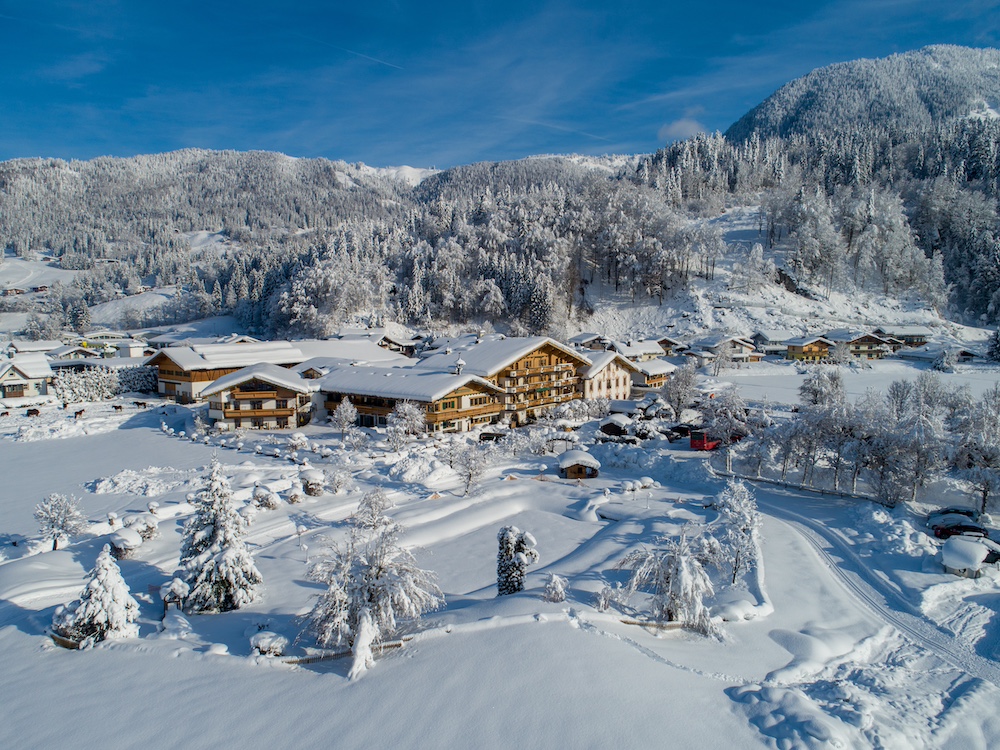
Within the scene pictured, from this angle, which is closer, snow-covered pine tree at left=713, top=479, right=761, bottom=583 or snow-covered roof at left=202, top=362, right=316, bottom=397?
snow-covered pine tree at left=713, top=479, right=761, bottom=583

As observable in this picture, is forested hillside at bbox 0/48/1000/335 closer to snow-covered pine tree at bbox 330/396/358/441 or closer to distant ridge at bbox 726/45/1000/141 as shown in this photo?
snow-covered pine tree at bbox 330/396/358/441

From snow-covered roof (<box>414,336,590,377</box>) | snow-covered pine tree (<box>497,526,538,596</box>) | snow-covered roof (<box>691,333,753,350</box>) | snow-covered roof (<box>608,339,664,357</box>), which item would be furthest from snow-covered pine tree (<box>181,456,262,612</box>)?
snow-covered roof (<box>691,333,753,350</box>)

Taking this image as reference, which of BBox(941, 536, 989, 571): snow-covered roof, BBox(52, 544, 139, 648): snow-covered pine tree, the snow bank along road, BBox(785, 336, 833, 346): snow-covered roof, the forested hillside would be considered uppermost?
the forested hillside

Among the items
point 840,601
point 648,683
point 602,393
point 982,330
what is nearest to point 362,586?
point 648,683

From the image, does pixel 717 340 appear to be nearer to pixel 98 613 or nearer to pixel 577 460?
pixel 577 460

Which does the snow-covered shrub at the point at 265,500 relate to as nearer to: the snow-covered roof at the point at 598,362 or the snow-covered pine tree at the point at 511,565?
the snow-covered pine tree at the point at 511,565

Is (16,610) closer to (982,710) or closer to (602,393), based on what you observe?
(982,710)
